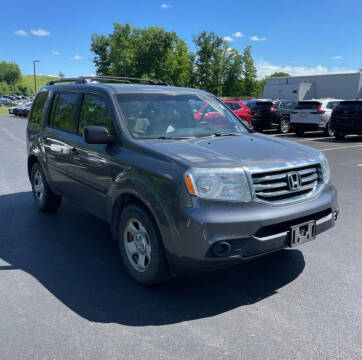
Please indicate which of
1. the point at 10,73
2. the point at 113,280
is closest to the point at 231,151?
the point at 113,280

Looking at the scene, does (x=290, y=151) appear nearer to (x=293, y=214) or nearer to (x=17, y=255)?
(x=293, y=214)

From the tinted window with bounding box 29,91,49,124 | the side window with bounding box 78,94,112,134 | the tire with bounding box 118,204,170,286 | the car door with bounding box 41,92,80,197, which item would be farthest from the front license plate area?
the tinted window with bounding box 29,91,49,124

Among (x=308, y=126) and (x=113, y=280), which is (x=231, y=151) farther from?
(x=308, y=126)

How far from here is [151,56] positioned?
7188cm

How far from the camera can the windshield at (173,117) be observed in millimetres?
4090

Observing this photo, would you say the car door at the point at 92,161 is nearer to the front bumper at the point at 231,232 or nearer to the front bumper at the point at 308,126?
the front bumper at the point at 231,232

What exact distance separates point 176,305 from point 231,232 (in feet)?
2.74

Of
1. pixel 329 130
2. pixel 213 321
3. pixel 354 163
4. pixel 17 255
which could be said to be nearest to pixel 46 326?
pixel 213 321

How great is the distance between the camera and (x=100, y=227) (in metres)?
5.47

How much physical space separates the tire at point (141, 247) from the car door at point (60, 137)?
1.43m

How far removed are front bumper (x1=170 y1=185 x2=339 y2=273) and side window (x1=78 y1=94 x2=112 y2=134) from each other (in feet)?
5.07

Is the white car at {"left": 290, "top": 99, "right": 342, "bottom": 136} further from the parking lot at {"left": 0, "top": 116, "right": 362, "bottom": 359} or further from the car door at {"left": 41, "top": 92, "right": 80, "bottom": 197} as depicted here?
the car door at {"left": 41, "top": 92, "right": 80, "bottom": 197}

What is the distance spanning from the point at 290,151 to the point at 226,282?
135 cm

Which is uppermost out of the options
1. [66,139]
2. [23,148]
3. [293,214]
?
[66,139]
